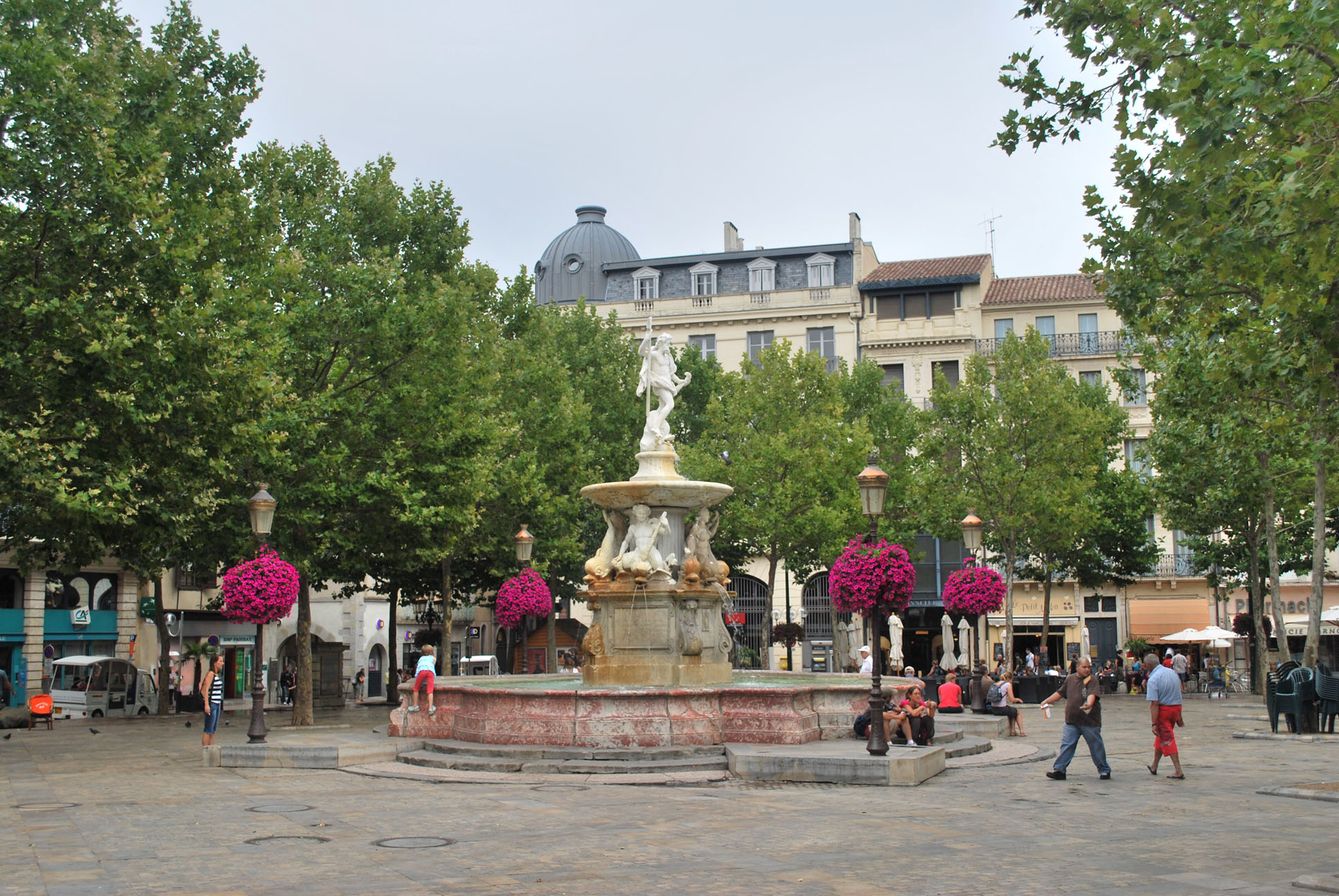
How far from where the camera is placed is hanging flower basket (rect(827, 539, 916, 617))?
2003cm

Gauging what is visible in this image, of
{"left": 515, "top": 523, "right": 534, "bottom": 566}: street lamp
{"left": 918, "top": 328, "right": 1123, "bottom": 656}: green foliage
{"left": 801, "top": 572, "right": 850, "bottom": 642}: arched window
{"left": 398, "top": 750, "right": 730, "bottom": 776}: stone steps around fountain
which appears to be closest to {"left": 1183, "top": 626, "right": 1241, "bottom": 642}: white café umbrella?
{"left": 918, "top": 328, "right": 1123, "bottom": 656}: green foliage

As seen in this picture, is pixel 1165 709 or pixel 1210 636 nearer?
pixel 1165 709

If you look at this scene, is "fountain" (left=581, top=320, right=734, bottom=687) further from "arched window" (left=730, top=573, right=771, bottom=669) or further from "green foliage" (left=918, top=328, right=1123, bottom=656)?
"arched window" (left=730, top=573, right=771, bottom=669)

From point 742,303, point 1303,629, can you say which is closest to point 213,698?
point 742,303

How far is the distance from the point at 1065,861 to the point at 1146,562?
39384 mm

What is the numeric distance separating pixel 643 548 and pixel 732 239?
4675cm

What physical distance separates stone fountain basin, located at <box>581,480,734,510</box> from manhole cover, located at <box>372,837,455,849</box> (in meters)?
9.37

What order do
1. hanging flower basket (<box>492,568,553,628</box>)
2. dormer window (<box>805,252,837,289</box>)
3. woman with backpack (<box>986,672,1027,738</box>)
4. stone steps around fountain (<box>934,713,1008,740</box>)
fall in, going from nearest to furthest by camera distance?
stone steps around fountain (<box>934,713,1008,740</box>), woman with backpack (<box>986,672,1027,738</box>), hanging flower basket (<box>492,568,553,628</box>), dormer window (<box>805,252,837,289</box>)

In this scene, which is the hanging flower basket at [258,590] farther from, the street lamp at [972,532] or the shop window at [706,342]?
the shop window at [706,342]

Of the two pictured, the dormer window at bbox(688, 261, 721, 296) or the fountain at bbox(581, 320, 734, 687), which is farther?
the dormer window at bbox(688, 261, 721, 296)

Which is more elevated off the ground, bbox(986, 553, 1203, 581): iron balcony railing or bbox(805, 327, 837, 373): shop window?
bbox(805, 327, 837, 373): shop window

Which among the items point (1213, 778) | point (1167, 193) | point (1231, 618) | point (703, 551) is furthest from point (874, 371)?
point (1167, 193)

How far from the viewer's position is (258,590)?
2055 centimetres

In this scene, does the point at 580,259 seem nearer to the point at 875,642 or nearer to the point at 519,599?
the point at 519,599
